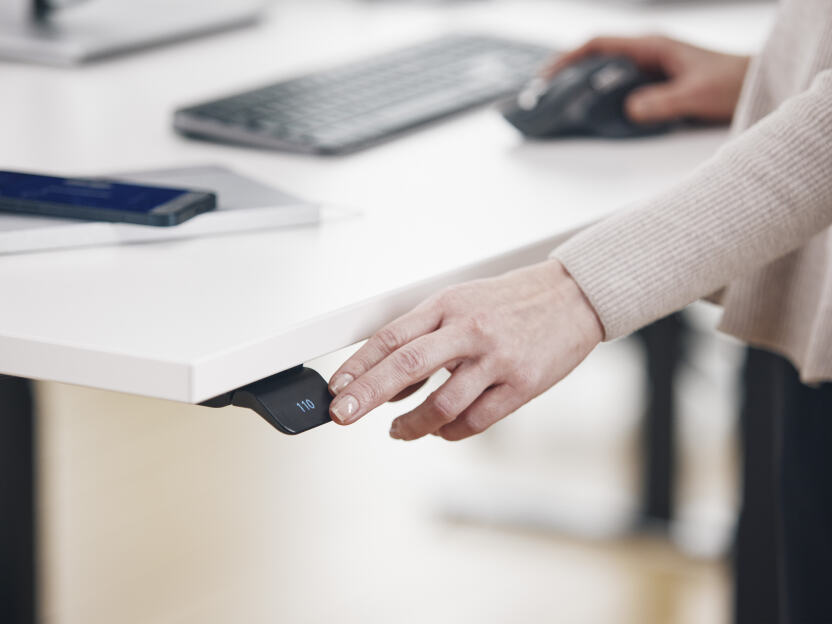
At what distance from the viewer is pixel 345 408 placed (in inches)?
23.0

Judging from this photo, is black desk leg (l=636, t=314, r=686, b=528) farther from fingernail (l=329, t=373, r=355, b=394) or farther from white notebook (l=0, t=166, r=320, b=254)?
fingernail (l=329, t=373, r=355, b=394)

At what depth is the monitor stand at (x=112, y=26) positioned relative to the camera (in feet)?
3.70

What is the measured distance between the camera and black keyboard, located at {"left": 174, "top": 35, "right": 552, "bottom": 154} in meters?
0.91

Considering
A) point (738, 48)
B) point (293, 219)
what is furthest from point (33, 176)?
point (738, 48)

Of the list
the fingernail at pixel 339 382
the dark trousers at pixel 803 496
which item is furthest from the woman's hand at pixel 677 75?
the fingernail at pixel 339 382

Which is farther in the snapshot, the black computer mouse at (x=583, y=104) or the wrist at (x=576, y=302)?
the black computer mouse at (x=583, y=104)

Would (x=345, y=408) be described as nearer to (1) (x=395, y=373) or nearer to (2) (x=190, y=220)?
(1) (x=395, y=373)

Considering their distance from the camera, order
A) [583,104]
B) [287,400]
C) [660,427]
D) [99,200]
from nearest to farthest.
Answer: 1. [287,400]
2. [99,200]
3. [583,104]
4. [660,427]

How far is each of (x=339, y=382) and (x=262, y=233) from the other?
0.14 m

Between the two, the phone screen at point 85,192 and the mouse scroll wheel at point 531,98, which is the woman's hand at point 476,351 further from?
the mouse scroll wheel at point 531,98

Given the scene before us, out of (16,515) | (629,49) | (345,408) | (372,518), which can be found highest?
(629,49)

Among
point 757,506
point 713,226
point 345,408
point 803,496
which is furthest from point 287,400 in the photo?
point 757,506

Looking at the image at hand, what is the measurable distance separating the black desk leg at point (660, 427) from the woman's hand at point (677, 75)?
100 centimetres

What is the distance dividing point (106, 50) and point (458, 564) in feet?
3.60
